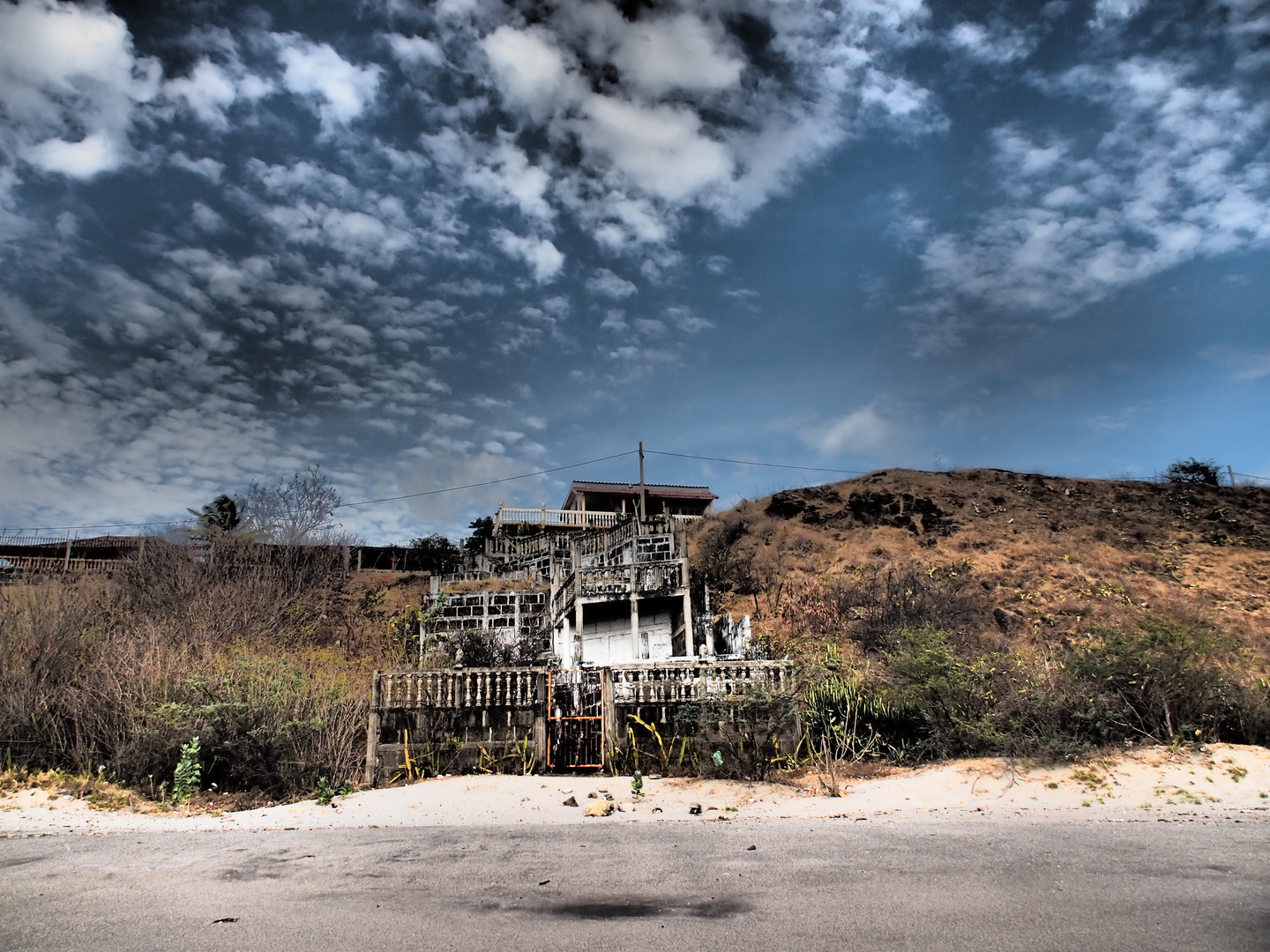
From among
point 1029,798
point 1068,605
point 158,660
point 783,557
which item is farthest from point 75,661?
point 1068,605

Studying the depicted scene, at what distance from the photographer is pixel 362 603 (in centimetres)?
2547

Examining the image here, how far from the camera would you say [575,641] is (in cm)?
1911

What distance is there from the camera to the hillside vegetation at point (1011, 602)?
9555 millimetres

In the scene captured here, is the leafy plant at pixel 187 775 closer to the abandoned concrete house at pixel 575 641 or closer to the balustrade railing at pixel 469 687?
the abandoned concrete house at pixel 575 641

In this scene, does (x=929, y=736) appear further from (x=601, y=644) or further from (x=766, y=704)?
(x=601, y=644)

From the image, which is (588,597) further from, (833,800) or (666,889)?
(666,889)

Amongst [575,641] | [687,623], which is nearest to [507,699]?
[575,641]

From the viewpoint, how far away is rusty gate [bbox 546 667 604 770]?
34.5ft

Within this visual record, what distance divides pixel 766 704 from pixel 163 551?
64.5ft

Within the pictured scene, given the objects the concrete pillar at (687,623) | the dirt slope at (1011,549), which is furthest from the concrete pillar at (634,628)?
the dirt slope at (1011,549)

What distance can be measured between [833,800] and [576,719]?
12.3ft

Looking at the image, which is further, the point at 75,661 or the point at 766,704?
the point at 75,661

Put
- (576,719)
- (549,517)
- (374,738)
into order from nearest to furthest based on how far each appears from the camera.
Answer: (374,738)
(576,719)
(549,517)

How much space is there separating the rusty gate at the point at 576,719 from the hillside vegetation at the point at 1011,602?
3372 millimetres
